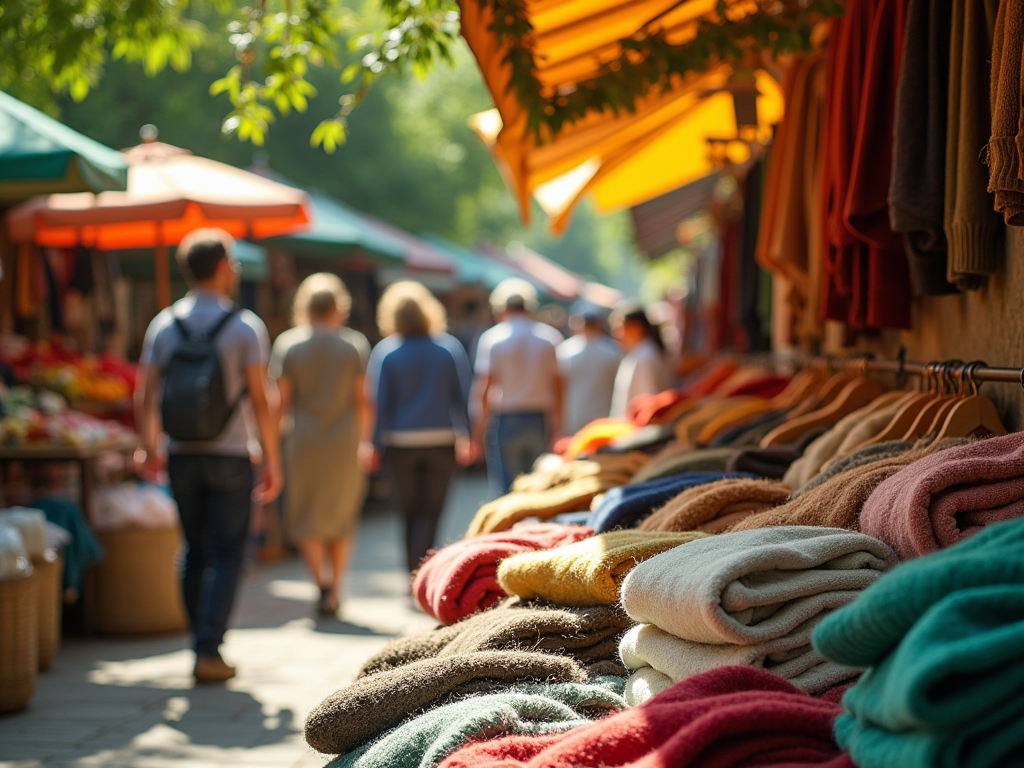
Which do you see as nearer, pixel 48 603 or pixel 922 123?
pixel 922 123

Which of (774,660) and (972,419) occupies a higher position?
(972,419)

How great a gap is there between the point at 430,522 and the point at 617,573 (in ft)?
16.9

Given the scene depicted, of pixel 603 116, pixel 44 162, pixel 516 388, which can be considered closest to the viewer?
pixel 603 116

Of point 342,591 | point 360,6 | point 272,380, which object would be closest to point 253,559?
point 342,591

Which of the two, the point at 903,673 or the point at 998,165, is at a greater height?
the point at 998,165

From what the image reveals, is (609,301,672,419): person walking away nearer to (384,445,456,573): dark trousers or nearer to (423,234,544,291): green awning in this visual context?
(384,445,456,573): dark trousers

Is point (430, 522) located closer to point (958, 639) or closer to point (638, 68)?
point (638, 68)

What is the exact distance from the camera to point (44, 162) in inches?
199

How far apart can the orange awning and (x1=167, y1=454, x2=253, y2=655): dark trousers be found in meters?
1.92

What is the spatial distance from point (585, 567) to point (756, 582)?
0.48 m

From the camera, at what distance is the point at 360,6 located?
76.7 feet

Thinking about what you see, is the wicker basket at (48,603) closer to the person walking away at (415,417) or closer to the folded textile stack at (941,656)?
the person walking away at (415,417)

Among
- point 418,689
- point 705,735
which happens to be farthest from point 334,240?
point 705,735

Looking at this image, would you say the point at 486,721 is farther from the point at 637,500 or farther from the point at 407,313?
the point at 407,313
